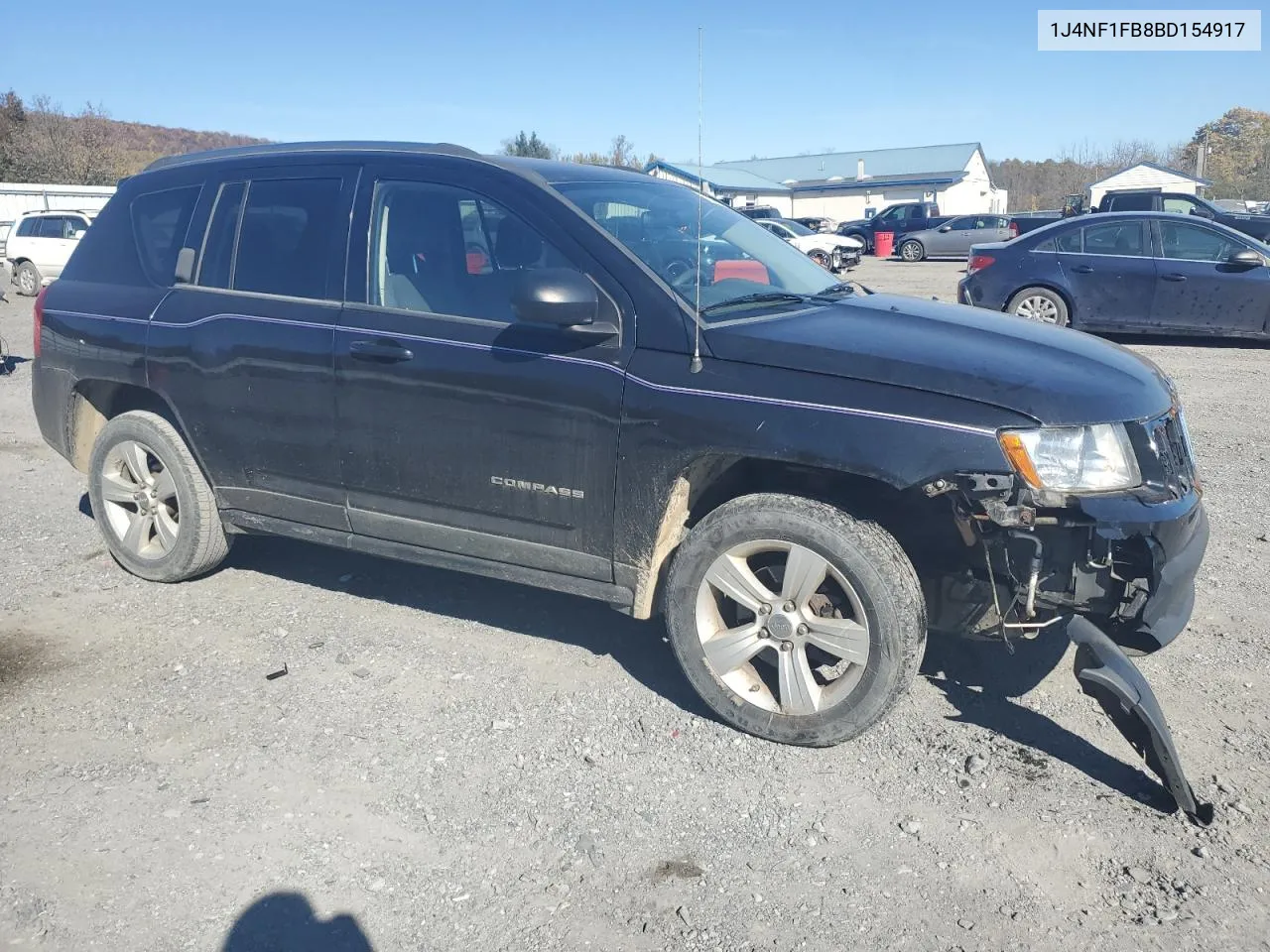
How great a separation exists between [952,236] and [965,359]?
3124 cm

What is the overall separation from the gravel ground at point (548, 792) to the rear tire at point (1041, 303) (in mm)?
7790

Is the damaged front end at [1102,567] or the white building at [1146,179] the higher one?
the white building at [1146,179]

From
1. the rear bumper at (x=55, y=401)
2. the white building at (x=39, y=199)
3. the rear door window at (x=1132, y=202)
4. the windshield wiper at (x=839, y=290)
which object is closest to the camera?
the windshield wiper at (x=839, y=290)

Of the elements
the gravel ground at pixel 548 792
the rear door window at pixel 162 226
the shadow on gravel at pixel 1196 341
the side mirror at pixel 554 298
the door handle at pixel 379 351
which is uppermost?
the rear door window at pixel 162 226

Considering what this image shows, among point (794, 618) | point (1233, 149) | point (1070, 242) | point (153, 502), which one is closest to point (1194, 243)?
point (1070, 242)

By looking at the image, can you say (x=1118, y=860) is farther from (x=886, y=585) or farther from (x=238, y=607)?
(x=238, y=607)

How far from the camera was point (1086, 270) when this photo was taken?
1211 centimetres

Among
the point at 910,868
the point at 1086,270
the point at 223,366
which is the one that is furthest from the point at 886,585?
the point at 1086,270

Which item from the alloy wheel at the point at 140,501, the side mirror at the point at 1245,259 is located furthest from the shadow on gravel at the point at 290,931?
the side mirror at the point at 1245,259

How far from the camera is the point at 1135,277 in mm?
11961

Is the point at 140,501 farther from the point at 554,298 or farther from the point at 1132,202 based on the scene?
the point at 1132,202

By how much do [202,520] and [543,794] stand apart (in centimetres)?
240

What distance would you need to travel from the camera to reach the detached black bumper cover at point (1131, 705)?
3.15 m

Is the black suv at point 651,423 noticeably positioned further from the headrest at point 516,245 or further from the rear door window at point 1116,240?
the rear door window at point 1116,240
